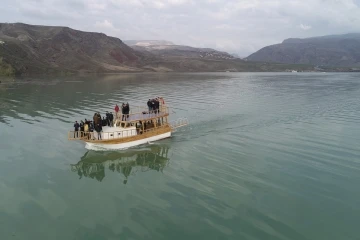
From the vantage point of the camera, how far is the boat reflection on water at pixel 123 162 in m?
27.2

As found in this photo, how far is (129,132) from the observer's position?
33.3 meters

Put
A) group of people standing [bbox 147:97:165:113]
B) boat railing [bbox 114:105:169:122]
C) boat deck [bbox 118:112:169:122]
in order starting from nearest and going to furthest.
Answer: boat deck [bbox 118:112:169:122] < boat railing [bbox 114:105:169:122] < group of people standing [bbox 147:97:165:113]

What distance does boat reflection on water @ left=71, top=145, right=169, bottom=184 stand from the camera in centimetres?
2716

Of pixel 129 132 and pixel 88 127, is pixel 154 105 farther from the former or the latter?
pixel 88 127

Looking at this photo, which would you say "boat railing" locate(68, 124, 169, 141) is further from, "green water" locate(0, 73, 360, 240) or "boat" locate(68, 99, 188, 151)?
"green water" locate(0, 73, 360, 240)

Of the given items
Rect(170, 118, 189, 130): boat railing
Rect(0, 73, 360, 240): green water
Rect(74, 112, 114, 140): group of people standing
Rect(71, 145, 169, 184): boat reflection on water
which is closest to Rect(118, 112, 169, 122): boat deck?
Rect(170, 118, 189, 130): boat railing

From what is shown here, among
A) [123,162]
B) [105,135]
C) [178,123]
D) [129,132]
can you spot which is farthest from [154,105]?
[123,162]

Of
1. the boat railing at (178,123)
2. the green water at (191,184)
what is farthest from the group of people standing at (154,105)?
the green water at (191,184)

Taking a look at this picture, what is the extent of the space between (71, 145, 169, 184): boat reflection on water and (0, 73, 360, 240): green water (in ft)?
0.33

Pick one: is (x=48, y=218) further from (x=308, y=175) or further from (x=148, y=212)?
(x=308, y=175)

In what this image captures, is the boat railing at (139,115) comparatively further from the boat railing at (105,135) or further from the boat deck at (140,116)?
the boat railing at (105,135)

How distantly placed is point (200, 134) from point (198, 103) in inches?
981

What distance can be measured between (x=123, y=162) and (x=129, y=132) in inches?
185

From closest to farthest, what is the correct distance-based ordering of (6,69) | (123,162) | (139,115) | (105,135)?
(123,162)
(105,135)
(139,115)
(6,69)
